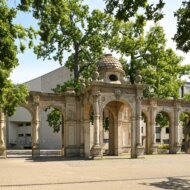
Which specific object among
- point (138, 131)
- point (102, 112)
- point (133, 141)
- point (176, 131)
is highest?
point (102, 112)

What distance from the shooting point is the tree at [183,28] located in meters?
12.4

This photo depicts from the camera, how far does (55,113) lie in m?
38.8

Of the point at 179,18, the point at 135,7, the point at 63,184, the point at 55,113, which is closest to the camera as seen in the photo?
the point at 135,7

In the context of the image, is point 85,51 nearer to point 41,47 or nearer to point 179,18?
point 41,47

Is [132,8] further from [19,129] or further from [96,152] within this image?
[19,129]

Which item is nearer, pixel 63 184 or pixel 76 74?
pixel 63 184

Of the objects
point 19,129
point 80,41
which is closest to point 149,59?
point 80,41

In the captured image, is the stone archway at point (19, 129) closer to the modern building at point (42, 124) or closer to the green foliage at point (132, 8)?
the modern building at point (42, 124)

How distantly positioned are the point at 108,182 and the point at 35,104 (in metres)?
17.9

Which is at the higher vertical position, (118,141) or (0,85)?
(0,85)

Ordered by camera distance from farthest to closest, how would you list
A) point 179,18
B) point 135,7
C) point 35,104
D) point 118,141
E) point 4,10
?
point 118,141 < point 35,104 < point 4,10 < point 179,18 < point 135,7

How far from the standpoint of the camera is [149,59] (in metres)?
40.1

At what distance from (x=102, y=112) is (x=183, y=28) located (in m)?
17.0

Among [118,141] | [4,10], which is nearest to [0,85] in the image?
[4,10]
